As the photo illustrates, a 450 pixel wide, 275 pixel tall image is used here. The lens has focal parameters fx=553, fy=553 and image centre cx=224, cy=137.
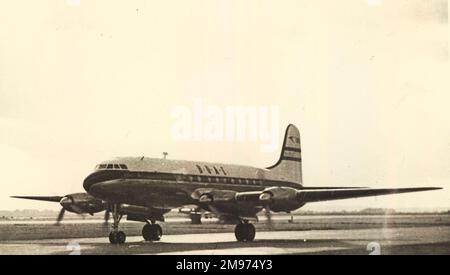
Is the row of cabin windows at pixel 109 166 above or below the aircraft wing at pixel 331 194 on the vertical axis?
above

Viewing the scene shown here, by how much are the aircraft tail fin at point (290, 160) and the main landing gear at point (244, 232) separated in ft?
18.5

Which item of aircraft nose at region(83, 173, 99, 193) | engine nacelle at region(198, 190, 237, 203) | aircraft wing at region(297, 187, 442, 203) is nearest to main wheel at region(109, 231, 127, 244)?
aircraft nose at region(83, 173, 99, 193)

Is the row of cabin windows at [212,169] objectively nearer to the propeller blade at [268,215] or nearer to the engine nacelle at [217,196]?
the engine nacelle at [217,196]

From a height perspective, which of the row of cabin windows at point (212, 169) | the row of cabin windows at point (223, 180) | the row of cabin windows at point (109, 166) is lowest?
the row of cabin windows at point (223, 180)

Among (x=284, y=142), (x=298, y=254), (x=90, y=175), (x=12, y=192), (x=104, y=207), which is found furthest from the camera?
(x=284, y=142)

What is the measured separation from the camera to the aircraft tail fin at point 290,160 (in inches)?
1144

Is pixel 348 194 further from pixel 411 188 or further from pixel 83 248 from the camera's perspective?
pixel 83 248

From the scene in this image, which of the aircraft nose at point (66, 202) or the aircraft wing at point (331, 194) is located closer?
the aircraft wing at point (331, 194)

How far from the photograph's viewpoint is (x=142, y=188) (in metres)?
21.5

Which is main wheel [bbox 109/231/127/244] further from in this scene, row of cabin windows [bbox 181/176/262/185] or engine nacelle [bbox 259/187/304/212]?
engine nacelle [bbox 259/187/304/212]

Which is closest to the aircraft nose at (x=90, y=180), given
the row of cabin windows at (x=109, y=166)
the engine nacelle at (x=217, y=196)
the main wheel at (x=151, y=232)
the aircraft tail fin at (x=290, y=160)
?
the row of cabin windows at (x=109, y=166)

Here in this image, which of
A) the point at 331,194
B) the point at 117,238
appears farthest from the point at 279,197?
the point at 117,238
